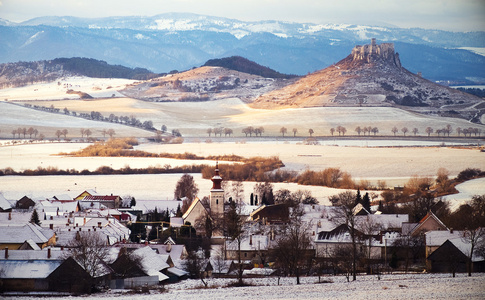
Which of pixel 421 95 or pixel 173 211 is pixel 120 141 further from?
pixel 421 95

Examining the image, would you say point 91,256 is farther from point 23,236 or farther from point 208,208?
point 208,208

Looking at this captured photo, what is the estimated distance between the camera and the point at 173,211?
54781 millimetres

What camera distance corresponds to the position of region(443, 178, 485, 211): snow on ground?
5274cm

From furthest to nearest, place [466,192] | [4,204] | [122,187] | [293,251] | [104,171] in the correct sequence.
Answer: [104,171]
[122,187]
[466,192]
[4,204]
[293,251]

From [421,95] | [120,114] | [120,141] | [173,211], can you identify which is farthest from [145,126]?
[173,211]

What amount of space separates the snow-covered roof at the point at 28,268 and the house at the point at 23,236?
5641 mm

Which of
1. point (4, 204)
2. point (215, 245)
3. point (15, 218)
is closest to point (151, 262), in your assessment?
point (215, 245)

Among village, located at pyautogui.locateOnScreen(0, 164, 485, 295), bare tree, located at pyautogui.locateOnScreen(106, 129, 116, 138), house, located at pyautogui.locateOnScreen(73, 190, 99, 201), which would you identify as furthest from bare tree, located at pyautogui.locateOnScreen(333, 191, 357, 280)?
bare tree, located at pyautogui.locateOnScreen(106, 129, 116, 138)

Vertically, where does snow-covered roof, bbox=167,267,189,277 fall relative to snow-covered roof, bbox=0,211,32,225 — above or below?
below

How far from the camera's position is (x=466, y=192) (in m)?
59.9

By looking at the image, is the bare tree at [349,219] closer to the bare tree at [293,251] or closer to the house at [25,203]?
the bare tree at [293,251]

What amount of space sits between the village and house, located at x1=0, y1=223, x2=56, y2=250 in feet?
0.13

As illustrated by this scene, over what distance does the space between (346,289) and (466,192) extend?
114ft

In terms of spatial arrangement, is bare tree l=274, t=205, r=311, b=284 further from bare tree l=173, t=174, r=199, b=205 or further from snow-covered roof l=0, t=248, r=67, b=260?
bare tree l=173, t=174, r=199, b=205
